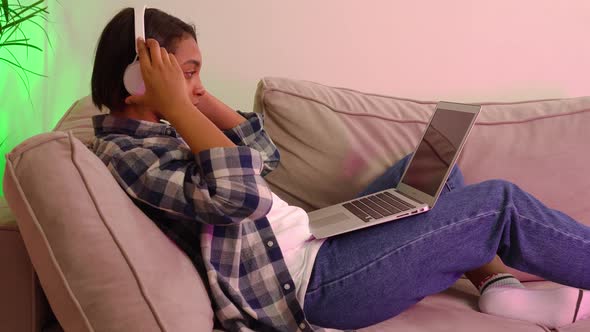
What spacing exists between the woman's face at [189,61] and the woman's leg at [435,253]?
410mm

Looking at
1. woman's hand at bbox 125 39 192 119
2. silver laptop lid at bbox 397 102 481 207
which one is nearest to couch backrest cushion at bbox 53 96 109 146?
woman's hand at bbox 125 39 192 119

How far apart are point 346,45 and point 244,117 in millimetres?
609

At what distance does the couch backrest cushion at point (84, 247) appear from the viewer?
726mm

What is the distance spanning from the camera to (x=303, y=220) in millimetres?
1114

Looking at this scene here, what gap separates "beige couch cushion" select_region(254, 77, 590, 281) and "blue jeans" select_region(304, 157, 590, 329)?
0.36 meters

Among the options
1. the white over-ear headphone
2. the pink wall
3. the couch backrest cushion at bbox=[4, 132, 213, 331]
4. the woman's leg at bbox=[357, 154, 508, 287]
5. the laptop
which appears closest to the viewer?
the couch backrest cushion at bbox=[4, 132, 213, 331]

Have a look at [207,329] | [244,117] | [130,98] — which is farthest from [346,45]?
[207,329]

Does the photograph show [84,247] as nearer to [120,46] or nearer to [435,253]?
[120,46]

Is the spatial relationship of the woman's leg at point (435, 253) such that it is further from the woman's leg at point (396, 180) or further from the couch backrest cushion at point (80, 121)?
the couch backrest cushion at point (80, 121)

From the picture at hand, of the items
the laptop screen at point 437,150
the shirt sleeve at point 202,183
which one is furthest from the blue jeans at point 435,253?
the shirt sleeve at point 202,183

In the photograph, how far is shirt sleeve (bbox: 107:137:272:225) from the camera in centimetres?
87

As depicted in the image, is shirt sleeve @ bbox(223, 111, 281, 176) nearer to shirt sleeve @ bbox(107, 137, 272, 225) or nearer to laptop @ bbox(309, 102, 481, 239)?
laptop @ bbox(309, 102, 481, 239)

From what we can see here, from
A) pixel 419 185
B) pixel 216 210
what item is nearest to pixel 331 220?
pixel 419 185

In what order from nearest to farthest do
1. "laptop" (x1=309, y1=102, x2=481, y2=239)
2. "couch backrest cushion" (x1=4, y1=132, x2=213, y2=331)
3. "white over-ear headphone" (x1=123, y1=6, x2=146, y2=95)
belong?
"couch backrest cushion" (x1=4, y1=132, x2=213, y2=331), "white over-ear headphone" (x1=123, y1=6, x2=146, y2=95), "laptop" (x1=309, y1=102, x2=481, y2=239)
